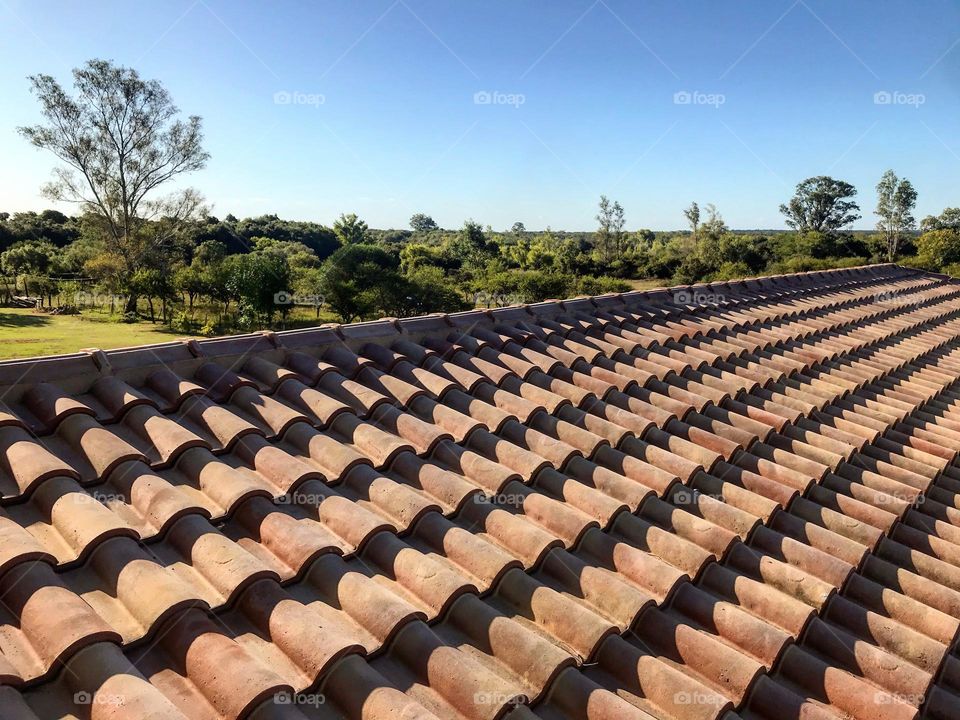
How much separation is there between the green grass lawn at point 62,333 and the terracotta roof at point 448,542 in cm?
2073

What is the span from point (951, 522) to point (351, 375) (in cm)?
428

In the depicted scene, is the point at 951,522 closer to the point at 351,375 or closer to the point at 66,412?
the point at 351,375

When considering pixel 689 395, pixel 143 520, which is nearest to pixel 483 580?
pixel 143 520

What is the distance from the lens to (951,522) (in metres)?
3.69

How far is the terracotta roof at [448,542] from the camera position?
73.6 inches

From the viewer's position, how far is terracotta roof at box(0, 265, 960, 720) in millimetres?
1870
